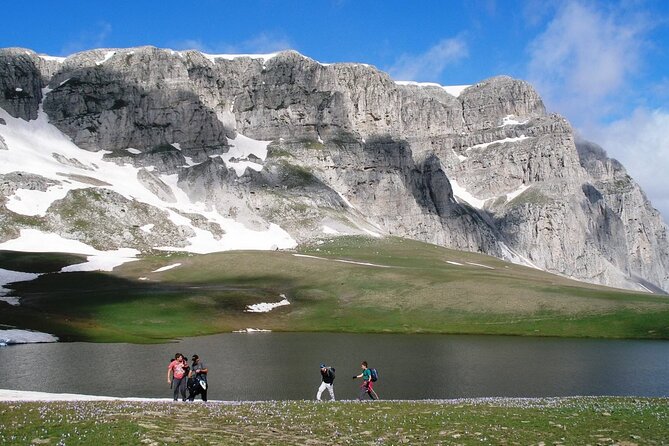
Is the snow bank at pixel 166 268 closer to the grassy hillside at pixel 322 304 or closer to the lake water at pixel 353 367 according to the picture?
the grassy hillside at pixel 322 304

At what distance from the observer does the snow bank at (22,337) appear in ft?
221

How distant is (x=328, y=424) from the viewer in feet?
82.1

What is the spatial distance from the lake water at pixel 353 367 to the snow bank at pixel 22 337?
8.60 ft

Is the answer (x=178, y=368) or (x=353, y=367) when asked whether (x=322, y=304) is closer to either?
(x=353, y=367)

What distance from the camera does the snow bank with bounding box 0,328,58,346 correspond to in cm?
6722

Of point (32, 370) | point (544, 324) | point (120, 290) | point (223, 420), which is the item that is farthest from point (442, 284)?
point (223, 420)

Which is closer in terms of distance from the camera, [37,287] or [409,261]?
[37,287]

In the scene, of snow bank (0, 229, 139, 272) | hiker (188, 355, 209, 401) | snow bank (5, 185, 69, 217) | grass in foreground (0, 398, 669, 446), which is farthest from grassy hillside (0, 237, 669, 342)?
snow bank (5, 185, 69, 217)

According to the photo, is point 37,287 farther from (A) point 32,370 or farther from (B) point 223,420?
(B) point 223,420

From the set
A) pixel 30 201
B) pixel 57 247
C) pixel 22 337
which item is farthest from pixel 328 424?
pixel 30 201

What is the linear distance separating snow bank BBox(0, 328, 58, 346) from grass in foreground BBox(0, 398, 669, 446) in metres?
44.8

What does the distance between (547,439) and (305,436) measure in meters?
8.81

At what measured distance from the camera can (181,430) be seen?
72.8ft

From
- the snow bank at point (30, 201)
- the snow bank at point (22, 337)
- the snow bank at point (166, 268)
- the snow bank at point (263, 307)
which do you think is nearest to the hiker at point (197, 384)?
the snow bank at point (22, 337)
